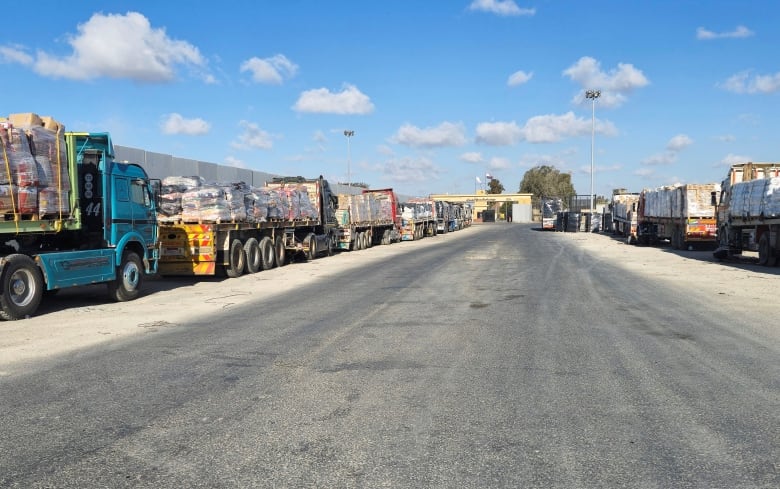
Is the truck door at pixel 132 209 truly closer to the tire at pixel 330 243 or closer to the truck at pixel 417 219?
the tire at pixel 330 243

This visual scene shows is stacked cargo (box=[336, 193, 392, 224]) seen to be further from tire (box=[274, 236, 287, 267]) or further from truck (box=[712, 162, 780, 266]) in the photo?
truck (box=[712, 162, 780, 266])

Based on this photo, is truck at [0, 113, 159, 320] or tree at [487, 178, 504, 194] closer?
truck at [0, 113, 159, 320]

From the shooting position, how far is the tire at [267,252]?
19.9 metres

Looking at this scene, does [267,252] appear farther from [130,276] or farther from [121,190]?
[121,190]

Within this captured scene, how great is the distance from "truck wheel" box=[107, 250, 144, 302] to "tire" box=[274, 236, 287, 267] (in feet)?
26.2

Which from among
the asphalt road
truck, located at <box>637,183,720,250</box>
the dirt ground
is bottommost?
the dirt ground

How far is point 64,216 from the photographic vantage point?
11.0 metres

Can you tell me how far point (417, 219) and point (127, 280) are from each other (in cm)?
3562

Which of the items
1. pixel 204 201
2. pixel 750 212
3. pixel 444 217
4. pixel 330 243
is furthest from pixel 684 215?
pixel 444 217

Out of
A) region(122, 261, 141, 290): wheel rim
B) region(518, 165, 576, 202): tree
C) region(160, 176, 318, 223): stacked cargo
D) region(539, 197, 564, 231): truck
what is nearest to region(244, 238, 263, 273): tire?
region(160, 176, 318, 223): stacked cargo

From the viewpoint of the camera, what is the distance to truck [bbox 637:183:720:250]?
28297 millimetres

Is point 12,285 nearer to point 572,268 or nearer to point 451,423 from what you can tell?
point 451,423

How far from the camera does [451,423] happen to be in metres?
4.96

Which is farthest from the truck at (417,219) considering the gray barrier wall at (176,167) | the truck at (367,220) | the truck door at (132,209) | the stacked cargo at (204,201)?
the truck door at (132,209)
